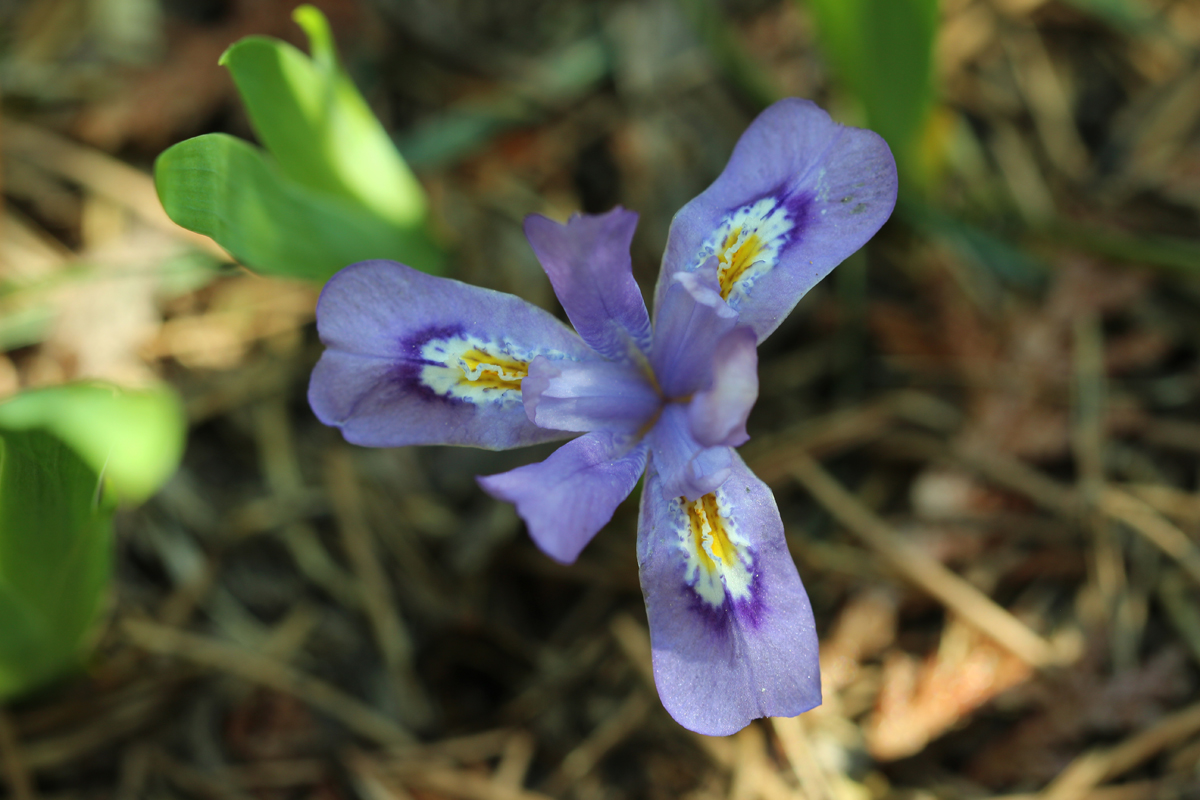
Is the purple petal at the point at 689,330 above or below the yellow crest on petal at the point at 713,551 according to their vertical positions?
above

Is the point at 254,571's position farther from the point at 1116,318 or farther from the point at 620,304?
the point at 1116,318

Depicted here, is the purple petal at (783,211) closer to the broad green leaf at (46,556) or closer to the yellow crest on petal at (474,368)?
the yellow crest on petal at (474,368)

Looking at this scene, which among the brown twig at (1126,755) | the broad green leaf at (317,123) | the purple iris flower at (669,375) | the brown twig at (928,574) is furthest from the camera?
the brown twig at (928,574)

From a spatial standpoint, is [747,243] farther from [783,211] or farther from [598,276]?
[598,276]

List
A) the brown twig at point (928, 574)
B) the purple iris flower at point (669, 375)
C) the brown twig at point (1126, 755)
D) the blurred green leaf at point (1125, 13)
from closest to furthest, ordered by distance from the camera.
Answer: the purple iris flower at point (669, 375), the brown twig at point (1126, 755), the brown twig at point (928, 574), the blurred green leaf at point (1125, 13)

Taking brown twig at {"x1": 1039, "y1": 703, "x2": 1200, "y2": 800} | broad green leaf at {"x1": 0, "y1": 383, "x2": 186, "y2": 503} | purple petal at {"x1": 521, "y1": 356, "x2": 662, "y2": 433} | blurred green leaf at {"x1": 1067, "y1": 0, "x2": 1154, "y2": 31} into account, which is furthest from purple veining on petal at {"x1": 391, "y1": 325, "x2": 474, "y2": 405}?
blurred green leaf at {"x1": 1067, "y1": 0, "x2": 1154, "y2": 31}

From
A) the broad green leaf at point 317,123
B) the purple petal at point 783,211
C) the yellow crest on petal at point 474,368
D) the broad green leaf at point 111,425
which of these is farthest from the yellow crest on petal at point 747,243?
the broad green leaf at point 111,425

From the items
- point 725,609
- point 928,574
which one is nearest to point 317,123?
point 725,609
